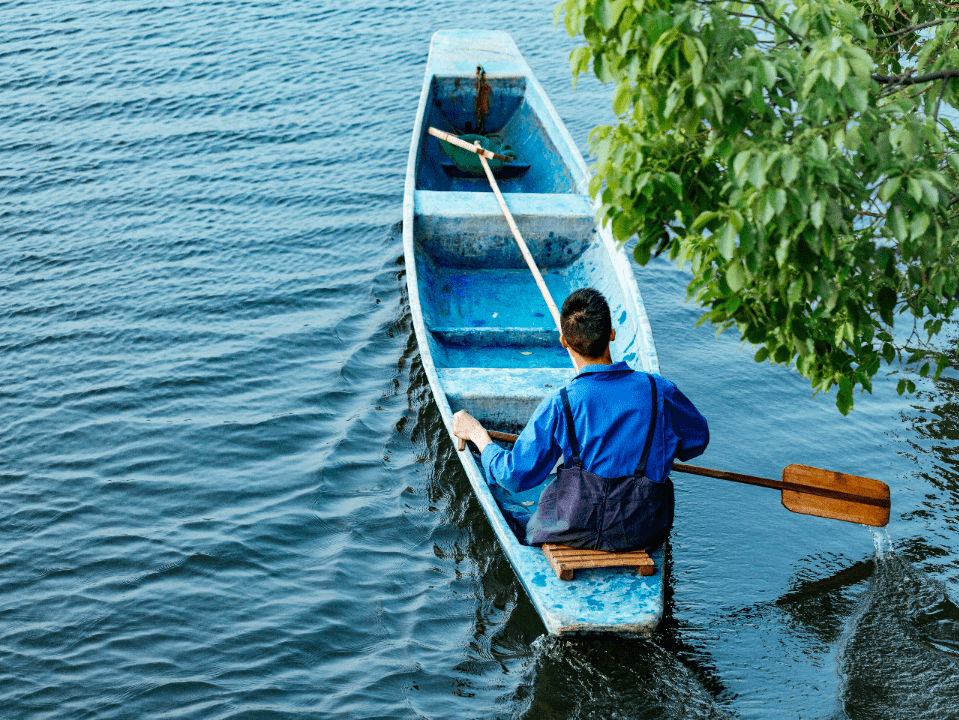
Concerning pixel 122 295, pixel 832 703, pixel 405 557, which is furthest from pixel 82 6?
pixel 832 703

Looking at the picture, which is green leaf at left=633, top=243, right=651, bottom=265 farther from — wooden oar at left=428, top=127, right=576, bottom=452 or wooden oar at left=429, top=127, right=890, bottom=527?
wooden oar at left=428, top=127, right=576, bottom=452

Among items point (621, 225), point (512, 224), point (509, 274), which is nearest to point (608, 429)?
point (621, 225)

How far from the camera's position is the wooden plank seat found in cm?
404

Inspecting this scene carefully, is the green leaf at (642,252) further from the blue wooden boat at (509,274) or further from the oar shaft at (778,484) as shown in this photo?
the blue wooden boat at (509,274)

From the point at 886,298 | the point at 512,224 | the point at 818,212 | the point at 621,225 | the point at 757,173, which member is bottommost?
the point at 512,224

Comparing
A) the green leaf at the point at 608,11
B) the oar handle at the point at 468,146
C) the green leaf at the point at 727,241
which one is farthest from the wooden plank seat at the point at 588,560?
the oar handle at the point at 468,146

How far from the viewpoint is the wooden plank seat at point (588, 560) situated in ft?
13.3

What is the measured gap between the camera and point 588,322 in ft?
12.3

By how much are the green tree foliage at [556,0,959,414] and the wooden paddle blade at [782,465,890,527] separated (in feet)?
5.43

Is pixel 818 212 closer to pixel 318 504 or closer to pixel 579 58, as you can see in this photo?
pixel 579 58

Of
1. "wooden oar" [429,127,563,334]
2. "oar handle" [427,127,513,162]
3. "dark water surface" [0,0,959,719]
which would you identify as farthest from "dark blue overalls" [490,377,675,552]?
"oar handle" [427,127,513,162]

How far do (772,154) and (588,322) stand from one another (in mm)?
1525

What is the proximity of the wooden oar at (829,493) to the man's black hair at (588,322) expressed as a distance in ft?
2.88

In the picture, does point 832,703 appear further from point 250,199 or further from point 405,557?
point 250,199
